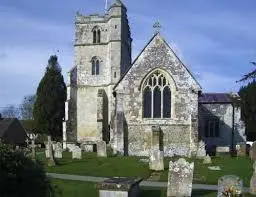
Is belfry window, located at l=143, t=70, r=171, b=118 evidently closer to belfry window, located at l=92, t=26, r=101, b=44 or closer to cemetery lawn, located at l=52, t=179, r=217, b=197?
cemetery lawn, located at l=52, t=179, r=217, b=197

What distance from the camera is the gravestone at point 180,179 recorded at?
18.8 m

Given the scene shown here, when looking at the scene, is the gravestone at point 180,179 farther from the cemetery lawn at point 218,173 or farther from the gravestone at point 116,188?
the cemetery lawn at point 218,173

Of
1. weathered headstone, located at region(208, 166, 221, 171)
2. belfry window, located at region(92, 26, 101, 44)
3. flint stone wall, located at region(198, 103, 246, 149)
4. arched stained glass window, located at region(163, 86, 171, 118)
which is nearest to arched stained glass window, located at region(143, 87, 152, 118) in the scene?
arched stained glass window, located at region(163, 86, 171, 118)

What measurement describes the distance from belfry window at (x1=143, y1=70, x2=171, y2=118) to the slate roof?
12.4 meters

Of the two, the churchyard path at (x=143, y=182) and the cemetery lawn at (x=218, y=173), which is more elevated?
the cemetery lawn at (x=218, y=173)

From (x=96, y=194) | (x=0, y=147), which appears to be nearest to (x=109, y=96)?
(x=96, y=194)

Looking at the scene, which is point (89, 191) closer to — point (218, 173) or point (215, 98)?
point (218, 173)

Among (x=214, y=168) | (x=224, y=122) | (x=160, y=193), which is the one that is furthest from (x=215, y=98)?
(x=160, y=193)

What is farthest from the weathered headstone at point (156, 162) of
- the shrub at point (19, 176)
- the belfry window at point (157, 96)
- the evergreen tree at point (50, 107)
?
the evergreen tree at point (50, 107)

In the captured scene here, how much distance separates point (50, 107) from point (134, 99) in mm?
31592

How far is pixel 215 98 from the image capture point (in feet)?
174

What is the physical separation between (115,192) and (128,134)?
22537 mm

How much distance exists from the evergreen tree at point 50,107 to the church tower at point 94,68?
8.69 meters

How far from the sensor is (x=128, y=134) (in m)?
39.2
